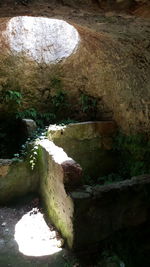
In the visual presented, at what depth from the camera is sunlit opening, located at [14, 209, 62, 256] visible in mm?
4789

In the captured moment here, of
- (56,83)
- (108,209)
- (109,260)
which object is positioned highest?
(56,83)

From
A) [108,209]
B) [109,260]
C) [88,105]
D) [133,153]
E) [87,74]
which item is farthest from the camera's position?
[88,105]

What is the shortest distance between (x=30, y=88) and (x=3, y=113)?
1017 millimetres

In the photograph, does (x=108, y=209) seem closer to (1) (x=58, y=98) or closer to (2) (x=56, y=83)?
(1) (x=58, y=98)

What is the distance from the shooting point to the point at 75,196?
14.0 feet

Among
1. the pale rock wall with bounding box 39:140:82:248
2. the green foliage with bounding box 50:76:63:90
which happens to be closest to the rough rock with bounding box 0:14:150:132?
the green foliage with bounding box 50:76:63:90

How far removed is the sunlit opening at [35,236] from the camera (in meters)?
4.79

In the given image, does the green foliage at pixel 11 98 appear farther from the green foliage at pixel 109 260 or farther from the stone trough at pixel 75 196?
the green foliage at pixel 109 260

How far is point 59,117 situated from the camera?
313 inches

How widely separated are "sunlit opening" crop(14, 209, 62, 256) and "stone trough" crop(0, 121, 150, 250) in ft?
0.68

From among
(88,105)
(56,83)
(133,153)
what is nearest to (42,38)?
(56,83)

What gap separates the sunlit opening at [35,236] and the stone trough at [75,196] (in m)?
0.21

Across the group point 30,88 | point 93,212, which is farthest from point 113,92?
point 93,212

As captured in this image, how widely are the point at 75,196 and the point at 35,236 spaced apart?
153 centimetres
